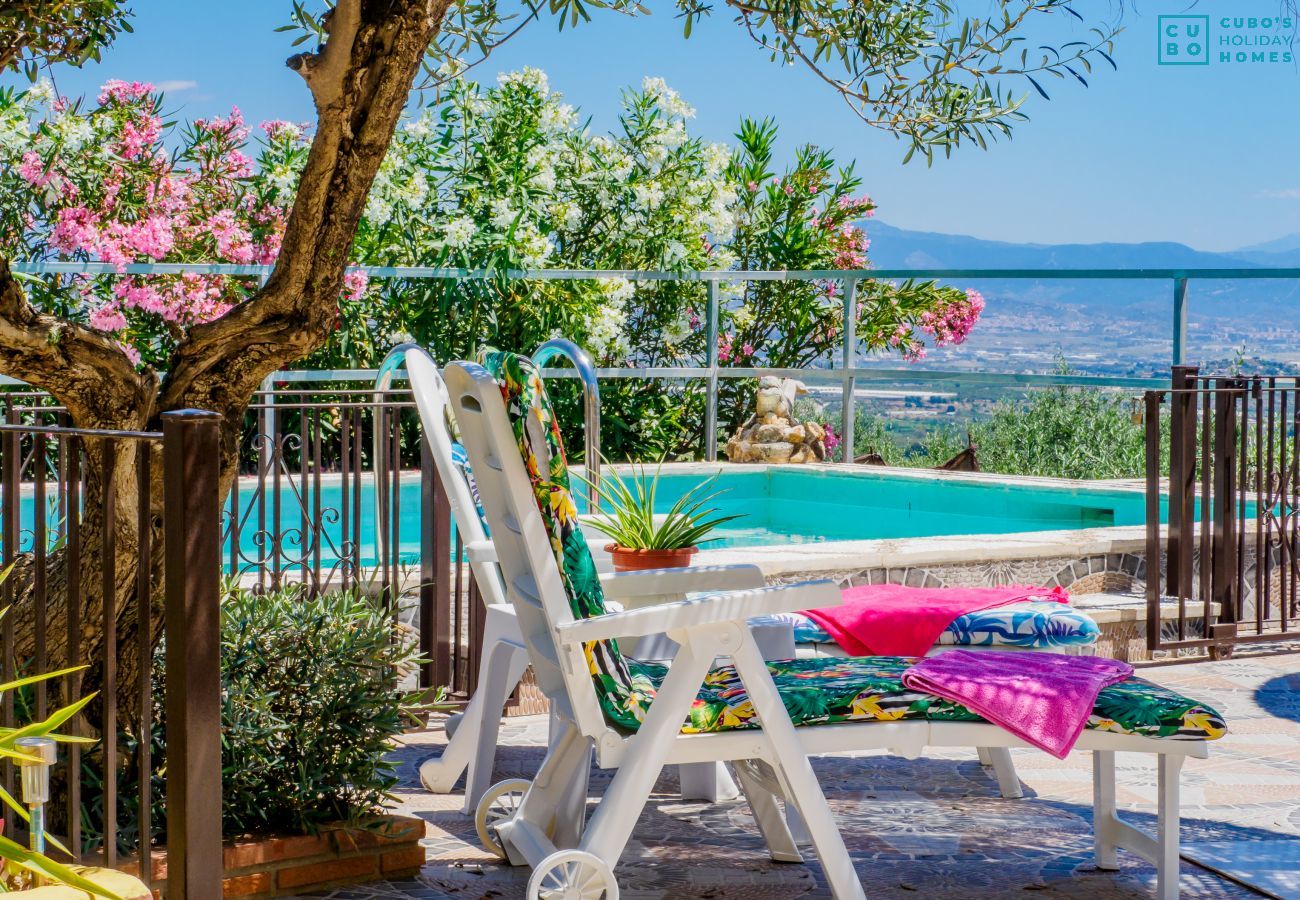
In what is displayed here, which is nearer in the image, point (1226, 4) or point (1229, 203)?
point (1226, 4)

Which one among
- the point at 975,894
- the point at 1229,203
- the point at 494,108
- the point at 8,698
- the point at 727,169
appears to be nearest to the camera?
the point at 8,698

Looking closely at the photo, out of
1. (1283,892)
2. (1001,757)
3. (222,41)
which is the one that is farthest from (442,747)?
(222,41)

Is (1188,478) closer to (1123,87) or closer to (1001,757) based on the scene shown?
(1001,757)

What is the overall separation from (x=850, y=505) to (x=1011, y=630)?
4780 millimetres

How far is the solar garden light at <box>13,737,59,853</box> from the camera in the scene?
2.05m

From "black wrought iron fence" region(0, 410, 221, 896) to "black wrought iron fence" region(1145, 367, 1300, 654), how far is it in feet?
11.5

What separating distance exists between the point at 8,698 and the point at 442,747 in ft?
5.78

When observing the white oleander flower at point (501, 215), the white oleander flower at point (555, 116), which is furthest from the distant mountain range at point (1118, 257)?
the white oleander flower at point (501, 215)

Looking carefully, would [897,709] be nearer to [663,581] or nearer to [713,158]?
[663,581]

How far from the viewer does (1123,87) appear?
50281 millimetres

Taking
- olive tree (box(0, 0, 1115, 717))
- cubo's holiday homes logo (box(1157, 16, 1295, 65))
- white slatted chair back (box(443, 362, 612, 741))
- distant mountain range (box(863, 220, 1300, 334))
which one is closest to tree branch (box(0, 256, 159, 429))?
olive tree (box(0, 0, 1115, 717))

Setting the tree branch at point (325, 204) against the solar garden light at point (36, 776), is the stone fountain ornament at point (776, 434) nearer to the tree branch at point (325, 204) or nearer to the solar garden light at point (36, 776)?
the tree branch at point (325, 204)

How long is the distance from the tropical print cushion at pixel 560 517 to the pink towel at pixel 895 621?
957 mm

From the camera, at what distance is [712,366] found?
8359 mm
